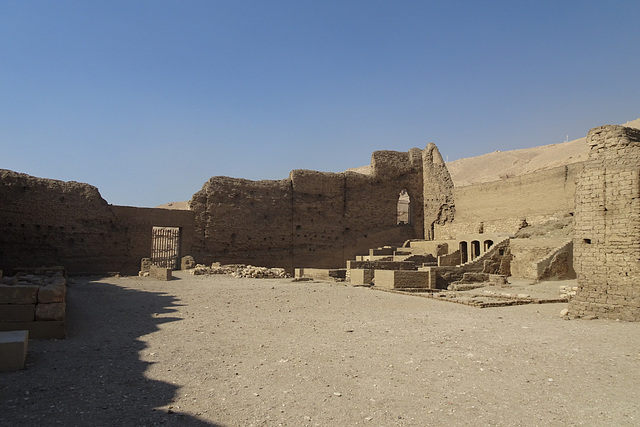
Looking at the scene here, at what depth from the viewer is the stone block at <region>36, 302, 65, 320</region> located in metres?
6.79

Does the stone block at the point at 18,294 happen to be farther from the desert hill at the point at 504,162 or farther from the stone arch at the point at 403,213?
the desert hill at the point at 504,162

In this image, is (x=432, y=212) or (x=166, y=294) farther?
(x=432, y=212)

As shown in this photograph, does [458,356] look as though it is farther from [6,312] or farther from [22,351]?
[6,312]

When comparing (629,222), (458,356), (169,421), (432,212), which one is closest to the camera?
(169,421)

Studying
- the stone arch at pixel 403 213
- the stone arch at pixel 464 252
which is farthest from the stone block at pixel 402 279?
the stone arch at pixel 403 213

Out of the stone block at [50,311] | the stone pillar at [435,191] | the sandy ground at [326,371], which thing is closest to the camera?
the sandy ground at [326,371]

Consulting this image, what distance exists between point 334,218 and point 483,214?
28.8 ft

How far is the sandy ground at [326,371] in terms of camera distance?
395 cm

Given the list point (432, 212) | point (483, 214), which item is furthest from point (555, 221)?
point (432, 212)

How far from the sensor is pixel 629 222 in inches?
336

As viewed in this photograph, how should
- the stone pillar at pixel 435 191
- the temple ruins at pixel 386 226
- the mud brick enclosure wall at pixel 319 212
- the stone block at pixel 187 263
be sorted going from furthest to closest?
the stone pillar at pixel 435 191 < the mud brick enclosure wall at pixel 319 212 < the stone block at pixel 187 263 < the temple ruins at pixel 386 226

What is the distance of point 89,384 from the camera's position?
4609 mm

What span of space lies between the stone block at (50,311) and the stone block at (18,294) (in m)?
0.16

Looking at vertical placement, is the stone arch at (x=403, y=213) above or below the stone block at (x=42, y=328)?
above
